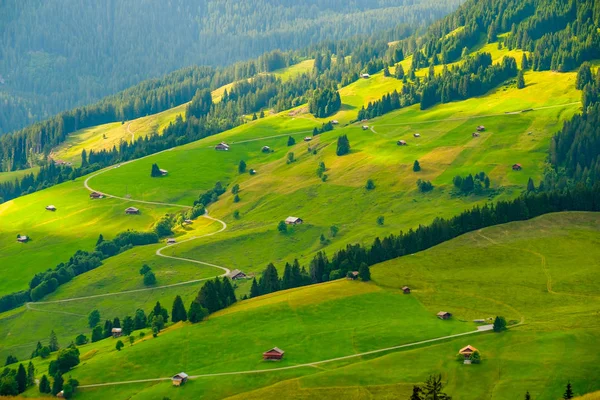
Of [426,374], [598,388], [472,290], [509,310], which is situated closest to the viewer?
[598,388]

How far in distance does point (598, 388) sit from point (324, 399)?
4017 cm

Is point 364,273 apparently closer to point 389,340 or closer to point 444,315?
point 444,315

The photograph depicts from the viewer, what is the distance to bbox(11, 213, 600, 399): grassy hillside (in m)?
145

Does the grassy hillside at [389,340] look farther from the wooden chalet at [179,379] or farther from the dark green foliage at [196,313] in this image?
the dark green foliage at [196,313]

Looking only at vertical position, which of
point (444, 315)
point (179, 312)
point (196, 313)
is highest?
point (444, 315)

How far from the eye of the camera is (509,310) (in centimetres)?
17450

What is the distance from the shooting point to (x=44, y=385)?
166 meters

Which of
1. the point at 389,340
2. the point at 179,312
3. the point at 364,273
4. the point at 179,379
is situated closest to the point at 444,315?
the point at 389,340

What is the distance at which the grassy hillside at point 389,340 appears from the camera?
145000 millimetres

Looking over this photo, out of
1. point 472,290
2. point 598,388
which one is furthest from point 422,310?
point 598,388

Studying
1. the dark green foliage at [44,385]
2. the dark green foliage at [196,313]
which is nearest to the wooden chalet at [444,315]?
the dark green foliage at [196,313]

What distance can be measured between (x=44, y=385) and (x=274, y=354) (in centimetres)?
4147

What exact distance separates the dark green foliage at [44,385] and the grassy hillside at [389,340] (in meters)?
5.78

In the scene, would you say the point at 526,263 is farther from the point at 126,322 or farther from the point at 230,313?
the point at 126,322
